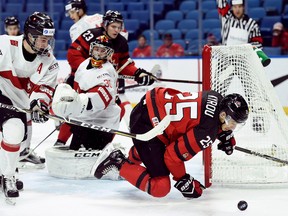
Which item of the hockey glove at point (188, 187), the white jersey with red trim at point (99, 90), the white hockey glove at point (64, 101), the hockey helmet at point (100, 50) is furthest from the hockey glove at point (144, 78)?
the hockey glove at point (188, 187)

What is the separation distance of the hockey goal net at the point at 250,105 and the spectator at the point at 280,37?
2.96m

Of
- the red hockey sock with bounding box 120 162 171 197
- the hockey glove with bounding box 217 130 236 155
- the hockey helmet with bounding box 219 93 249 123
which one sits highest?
the hockey helmet with bounding box 219 93 249 123

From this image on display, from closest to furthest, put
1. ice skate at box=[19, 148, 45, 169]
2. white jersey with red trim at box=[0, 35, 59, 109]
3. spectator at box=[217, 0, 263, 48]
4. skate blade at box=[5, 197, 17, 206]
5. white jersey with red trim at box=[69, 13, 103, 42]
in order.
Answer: skate blade at box=[5, 197, 17, 206] → white jersey with red trim at box=[0, 35, 59, 109] → ice skate at box=[19, 148, 45, 169] → white jersey with red trim at box=[69, 13, 103, 42] → spectator at box=[217, 0, 263, 48]

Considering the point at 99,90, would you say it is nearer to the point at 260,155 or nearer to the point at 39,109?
the point at 39,109

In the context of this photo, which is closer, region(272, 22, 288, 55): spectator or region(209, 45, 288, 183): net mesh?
region(209, 45, 288, 183): net mesh

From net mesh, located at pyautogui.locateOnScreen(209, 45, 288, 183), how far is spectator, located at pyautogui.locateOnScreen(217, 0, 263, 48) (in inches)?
62.4

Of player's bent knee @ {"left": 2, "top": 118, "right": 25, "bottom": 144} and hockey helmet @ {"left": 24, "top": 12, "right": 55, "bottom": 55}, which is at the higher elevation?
hockey helmet @ {"left": 24, "top": 12, "right": 55, "bottom": 55}

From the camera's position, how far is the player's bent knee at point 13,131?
3.21m

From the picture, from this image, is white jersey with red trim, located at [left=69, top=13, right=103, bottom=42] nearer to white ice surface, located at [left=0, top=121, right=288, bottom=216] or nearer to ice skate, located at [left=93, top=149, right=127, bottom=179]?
white ice surface, located at [left=0, top=121, right=288, bottom=216]

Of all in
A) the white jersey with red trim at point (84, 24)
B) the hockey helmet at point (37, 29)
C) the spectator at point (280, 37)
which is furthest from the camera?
the spectator at point (280, 37)

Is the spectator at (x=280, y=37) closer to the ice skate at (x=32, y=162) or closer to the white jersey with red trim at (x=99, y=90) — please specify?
the white jersey with red trim at (x=99, y=90)

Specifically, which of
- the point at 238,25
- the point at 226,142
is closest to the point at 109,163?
the point at 226,142

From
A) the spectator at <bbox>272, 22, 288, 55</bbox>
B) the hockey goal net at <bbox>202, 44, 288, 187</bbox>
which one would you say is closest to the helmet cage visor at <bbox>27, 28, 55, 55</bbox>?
the hockey goal net at <bbox>202, 44, 288, 187</bbox>

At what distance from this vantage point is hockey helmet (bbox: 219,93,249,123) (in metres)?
3.07
